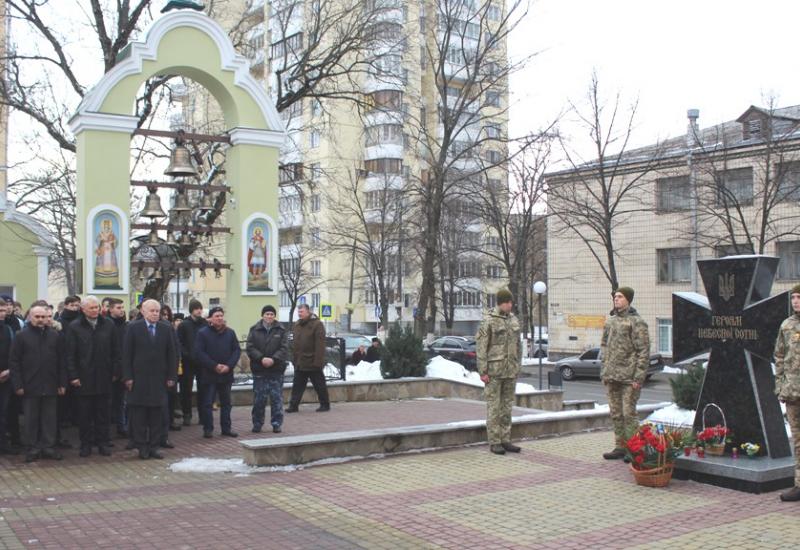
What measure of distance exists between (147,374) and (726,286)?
6.56 metres

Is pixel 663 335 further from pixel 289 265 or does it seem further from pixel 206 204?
pixel 289 265

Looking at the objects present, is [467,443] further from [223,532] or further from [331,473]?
[223,532]

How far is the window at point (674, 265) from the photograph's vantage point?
121ft

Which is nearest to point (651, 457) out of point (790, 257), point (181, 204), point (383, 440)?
point (383, 440)

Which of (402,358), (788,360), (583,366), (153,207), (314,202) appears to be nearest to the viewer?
(788,360)

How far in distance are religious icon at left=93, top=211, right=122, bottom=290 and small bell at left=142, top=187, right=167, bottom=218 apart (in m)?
0.72

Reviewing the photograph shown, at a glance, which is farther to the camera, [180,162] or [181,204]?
[181,204]

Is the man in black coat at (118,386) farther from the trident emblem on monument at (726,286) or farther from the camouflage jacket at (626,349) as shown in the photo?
the trident emblem on monument at (726,286)

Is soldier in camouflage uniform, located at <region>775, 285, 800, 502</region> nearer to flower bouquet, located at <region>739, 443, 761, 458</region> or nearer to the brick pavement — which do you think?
the brick pavement

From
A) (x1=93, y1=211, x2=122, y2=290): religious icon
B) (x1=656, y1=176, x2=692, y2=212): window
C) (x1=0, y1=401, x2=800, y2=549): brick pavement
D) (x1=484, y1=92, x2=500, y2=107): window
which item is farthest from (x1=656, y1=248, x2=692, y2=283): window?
(x1=0, y1=401, x2=800, y2=549): brick pavement

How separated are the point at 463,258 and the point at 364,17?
91.7 feet

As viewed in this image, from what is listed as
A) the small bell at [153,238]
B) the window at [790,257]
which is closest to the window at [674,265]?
the window at [790,257]

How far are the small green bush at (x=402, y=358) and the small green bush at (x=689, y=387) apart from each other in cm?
608

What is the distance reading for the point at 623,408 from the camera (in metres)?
9.34
